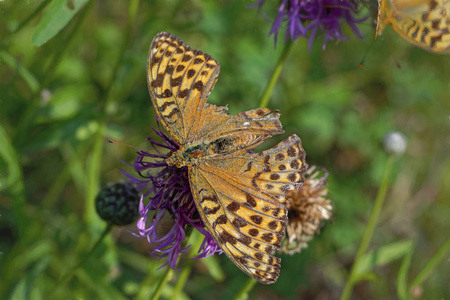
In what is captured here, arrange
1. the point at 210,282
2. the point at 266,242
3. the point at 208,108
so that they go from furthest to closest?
the point at 210,282, the point at 208,108, the point at 266,242

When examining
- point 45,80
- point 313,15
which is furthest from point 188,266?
point 313,15

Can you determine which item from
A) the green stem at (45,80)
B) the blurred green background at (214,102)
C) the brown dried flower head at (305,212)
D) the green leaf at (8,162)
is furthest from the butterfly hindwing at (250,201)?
the green stem at (45,80)

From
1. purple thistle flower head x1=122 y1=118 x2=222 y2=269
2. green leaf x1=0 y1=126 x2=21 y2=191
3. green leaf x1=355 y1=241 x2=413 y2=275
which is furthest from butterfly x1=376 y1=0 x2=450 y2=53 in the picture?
green leaf x1=0 y1=126 x2=21 y2=191

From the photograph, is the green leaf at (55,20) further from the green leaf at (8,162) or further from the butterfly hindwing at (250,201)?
the butterfly hindwing at (250,201)

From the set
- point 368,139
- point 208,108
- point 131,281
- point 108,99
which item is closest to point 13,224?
point 131,281

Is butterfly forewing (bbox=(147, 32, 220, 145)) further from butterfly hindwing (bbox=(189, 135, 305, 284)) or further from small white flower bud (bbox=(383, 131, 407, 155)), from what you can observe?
small white flower bud (bbox=(383, 131, 407, 155))

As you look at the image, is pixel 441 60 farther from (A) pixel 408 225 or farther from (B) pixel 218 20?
(B) pixel 218 20
